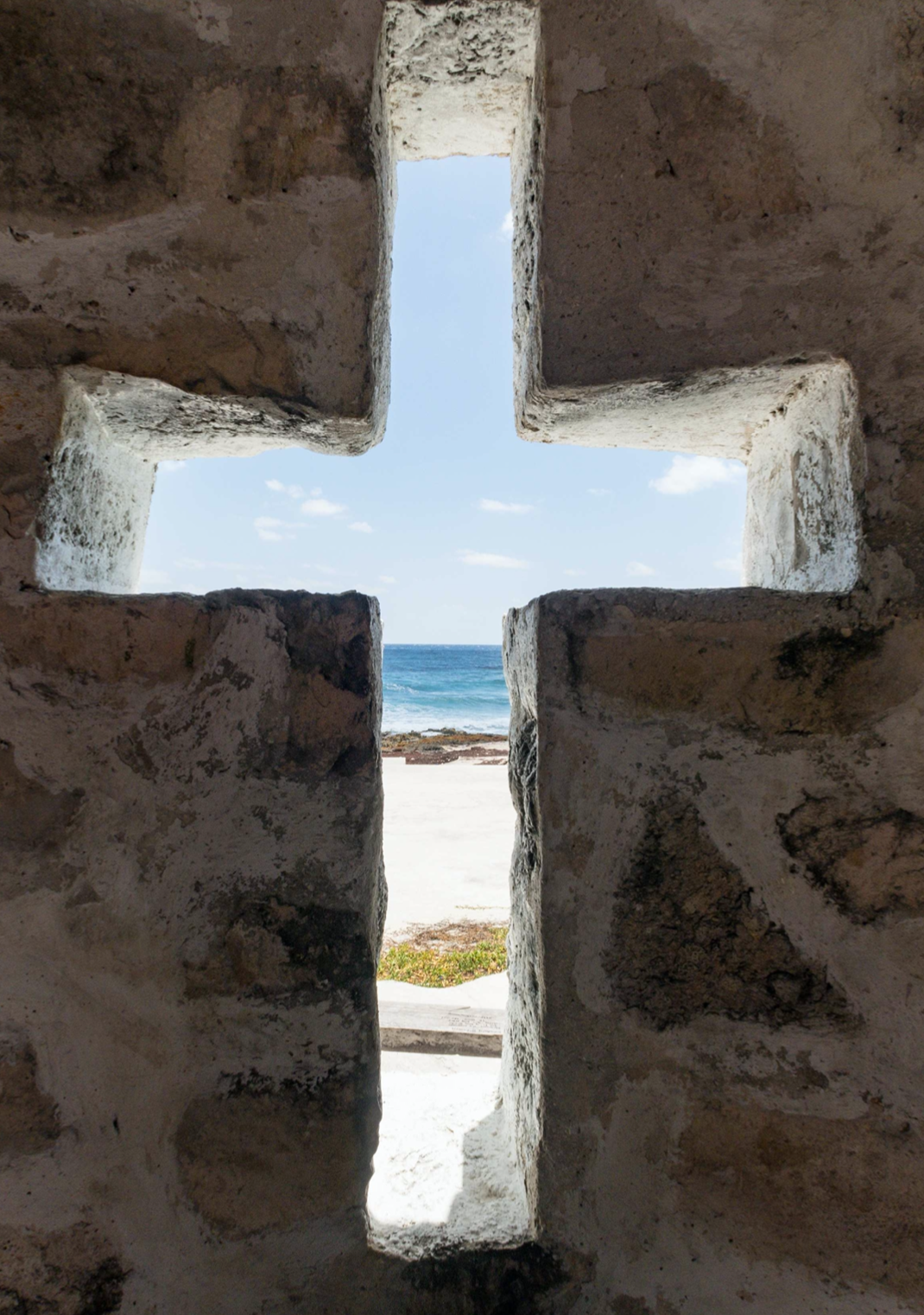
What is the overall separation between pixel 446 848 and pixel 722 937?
20.9 feet

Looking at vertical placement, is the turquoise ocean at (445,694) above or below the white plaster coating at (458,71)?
below

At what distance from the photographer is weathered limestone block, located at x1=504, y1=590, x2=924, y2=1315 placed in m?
0.82

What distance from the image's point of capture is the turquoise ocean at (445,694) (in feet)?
75.5

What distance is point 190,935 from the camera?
33.3 inches

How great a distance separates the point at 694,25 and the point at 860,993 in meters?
1.28

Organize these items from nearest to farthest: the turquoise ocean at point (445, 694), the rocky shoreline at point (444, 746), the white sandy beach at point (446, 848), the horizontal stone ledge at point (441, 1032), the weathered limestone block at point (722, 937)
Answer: the weathered limestone block at point (722, 937)
the horizontal stone ledge at point (441, 1032)
the white sandy beach at point (446, 848)
the rocky shoreline at point (444, 746)
the turquoise ocean at point (445, 694)

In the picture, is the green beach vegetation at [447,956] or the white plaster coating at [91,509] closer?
the white plaster coating at [91,509]

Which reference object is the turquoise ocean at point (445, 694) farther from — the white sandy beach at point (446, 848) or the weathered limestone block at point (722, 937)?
the weathered limestone block at point (722, 937)

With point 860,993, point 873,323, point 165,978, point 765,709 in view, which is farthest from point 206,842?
point 873,323

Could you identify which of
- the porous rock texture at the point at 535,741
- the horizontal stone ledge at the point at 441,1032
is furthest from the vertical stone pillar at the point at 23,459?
the horizontal stone ledge at the point at 441,1032

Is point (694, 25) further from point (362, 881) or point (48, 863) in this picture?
point (48, 863)

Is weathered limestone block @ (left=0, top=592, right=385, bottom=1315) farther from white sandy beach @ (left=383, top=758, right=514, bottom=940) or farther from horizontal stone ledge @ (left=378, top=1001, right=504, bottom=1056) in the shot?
horizontal stone ledge @ (left=378, top=1001, right=504, bottom=1056)

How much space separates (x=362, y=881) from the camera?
85cm

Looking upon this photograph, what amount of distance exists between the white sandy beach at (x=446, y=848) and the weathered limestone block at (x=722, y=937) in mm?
651
